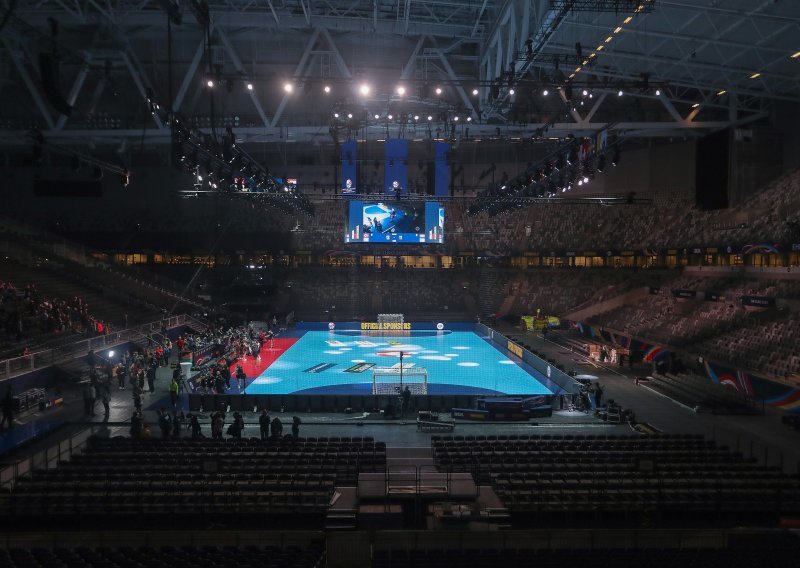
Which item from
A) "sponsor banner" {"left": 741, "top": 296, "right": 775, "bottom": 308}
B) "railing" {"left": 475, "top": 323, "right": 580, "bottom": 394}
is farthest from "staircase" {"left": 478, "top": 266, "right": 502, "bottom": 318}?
"sponsor banner" {"left": 741, "top": 296, "right": 775, "bottom": 308}

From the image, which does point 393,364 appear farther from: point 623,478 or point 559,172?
point 623,478

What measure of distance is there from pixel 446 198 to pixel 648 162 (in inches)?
757

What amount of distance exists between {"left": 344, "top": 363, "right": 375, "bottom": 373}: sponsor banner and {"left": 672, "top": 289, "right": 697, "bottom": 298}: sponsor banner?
18.7 meters

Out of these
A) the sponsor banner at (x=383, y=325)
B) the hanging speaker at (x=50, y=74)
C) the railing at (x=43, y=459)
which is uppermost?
the hanging speaker at (x=50, y=74)

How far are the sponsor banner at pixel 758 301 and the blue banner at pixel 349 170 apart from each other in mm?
20245

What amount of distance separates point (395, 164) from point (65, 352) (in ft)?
59.1

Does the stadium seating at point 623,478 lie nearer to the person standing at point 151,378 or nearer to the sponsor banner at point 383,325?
the person standing at point 151,378

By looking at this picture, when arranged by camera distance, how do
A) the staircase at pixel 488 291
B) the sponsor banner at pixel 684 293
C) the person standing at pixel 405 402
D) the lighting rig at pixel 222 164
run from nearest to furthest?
the lighting rig at pixel 222 164, the person standing at pixel 405 402, the sponsor banner at pixel 684 293, the staircase at pixel 488 291

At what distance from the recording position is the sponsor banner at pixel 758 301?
24.2 m

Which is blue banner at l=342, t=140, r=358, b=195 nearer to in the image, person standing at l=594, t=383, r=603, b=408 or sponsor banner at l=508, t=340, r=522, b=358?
sponsor banner at l=508, t=340, r=522, b=358

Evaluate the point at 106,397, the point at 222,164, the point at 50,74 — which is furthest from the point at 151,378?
the point at 50,74

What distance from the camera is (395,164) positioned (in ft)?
96.9

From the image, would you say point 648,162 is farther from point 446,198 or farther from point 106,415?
point 106,415

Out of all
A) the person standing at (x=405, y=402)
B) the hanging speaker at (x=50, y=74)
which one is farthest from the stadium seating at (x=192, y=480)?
the hanging speaker at (x=50, y=74)
